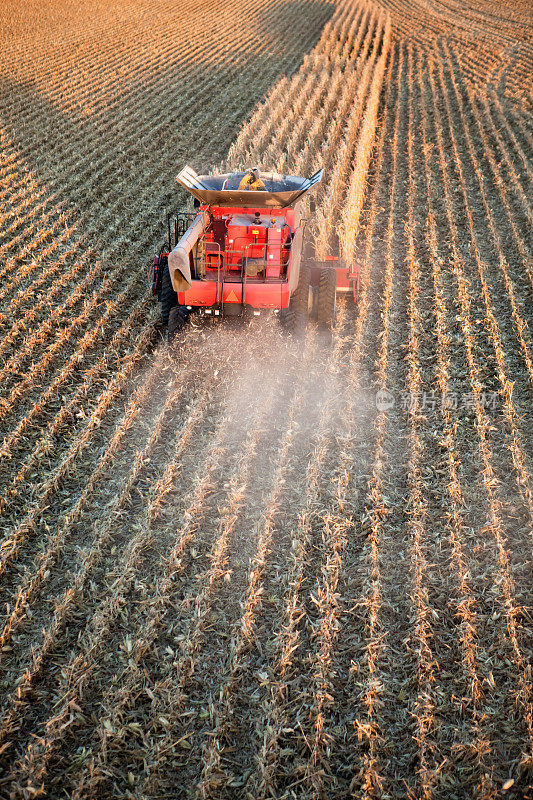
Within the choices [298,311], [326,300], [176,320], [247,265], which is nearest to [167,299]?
[176,320]

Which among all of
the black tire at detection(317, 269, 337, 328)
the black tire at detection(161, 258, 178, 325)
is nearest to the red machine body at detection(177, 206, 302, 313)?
the black tire at detection(317, 269, 337, 328)

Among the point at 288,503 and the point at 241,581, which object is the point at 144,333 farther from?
the point at 241,581

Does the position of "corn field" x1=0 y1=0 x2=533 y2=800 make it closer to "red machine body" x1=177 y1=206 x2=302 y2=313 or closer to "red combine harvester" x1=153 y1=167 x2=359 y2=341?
"red combine harvester" x1=153 y1=167 x2=359 y2=341

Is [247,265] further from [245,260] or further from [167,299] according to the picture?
[167,299]

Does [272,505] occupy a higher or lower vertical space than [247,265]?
lower

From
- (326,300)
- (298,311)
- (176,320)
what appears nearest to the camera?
(176,320)

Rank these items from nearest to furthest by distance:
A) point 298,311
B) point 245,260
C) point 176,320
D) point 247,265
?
point 245,260, point 176,320, point 247,265, point 298,311
